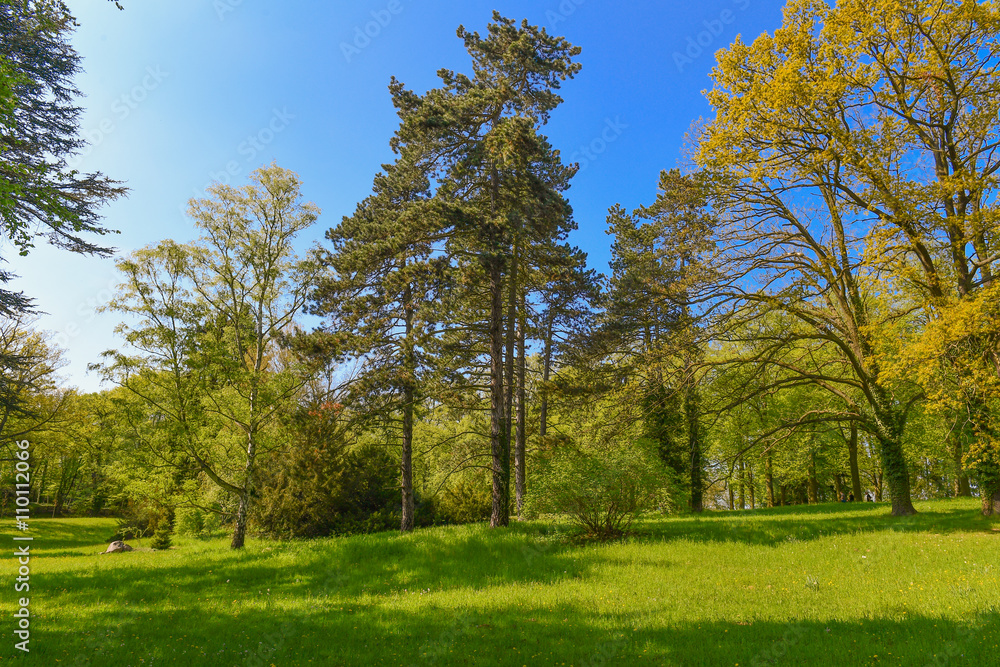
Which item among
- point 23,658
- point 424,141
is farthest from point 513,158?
point 23,658

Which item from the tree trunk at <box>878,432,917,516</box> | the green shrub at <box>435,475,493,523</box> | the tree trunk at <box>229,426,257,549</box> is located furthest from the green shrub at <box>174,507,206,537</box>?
the tree trunk at <box>878,432,917,516</box>

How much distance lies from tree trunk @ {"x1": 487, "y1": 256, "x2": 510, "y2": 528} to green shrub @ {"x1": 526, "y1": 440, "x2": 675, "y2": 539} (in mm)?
1322

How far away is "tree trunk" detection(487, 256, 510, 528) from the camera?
14.9 m

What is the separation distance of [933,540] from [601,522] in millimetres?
8046

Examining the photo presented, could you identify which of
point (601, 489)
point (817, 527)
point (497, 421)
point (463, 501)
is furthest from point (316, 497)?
point (817, 527)

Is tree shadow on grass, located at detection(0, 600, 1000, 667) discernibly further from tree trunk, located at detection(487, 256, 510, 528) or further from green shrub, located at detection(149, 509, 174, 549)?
green shrub, located at detection(149, 509, 174, 549)

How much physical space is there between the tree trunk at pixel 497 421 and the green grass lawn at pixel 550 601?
3.77 ft

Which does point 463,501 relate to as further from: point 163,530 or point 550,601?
point 550,601

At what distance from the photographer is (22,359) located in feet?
65.7

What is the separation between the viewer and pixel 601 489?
1303 cm

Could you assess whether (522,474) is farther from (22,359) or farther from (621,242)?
(22,359)

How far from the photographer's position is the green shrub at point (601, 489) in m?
13.3

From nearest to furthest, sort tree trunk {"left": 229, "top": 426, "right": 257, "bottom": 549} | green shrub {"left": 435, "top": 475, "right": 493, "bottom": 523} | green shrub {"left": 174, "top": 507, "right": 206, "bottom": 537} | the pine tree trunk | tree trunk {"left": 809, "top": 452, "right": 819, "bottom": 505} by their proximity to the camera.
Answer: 1. tree trunk {"left": 229, "top": 426, "right": 257, "bottom": 549}
2. the pine tree trunk
3. green shrub {"left": 174, "top": 507, "right": 206, "bottom": 537}
4. green shrub {"left": 435, "top": 475, "right": 493, "bottom": 523}
5. tree trunk {"left": 809, "top": 452, "right": 819, "bottom": 505}

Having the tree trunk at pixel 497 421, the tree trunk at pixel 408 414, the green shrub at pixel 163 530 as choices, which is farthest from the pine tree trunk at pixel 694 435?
the green shrub at pixel 163 530
